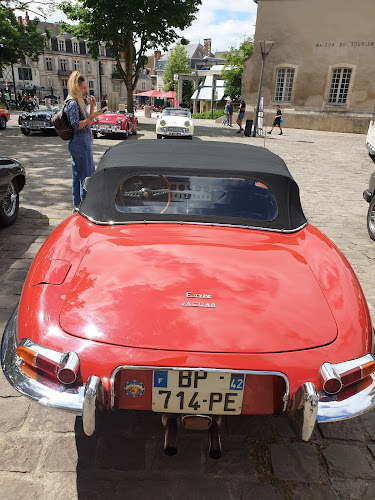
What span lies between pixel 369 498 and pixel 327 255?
136 cm

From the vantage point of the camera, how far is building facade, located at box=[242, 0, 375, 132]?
2738 centimetres

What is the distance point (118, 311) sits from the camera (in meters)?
1.86

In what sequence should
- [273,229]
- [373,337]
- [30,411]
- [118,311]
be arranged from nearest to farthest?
[118,311]
[373,337]
[30,411]
[273,229]

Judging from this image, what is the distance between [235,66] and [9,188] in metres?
49.8

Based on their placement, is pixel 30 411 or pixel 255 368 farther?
pixel 30 411

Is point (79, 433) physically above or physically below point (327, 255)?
below

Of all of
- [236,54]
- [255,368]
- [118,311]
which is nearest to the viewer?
[255,368]

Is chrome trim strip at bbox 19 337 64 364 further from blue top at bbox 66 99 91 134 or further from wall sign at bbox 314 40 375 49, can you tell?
wall sign at bbox 314 40 375 49

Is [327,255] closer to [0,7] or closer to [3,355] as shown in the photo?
[3,355]

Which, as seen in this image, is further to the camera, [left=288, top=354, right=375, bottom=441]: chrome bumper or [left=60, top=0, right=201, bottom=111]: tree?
[left=60, top=0, right=201, bottom=111]: tree

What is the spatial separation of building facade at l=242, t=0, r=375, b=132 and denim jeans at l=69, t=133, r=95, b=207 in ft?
87.0

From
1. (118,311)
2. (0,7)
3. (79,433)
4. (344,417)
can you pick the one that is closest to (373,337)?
(344,417)

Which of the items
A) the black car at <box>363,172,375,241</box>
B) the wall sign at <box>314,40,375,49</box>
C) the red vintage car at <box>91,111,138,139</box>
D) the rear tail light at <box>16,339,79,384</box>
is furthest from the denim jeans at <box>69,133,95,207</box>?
the wall sign at <box>314,40,375,49</box>

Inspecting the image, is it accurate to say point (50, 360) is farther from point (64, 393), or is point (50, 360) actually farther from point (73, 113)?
point (73, 113)
